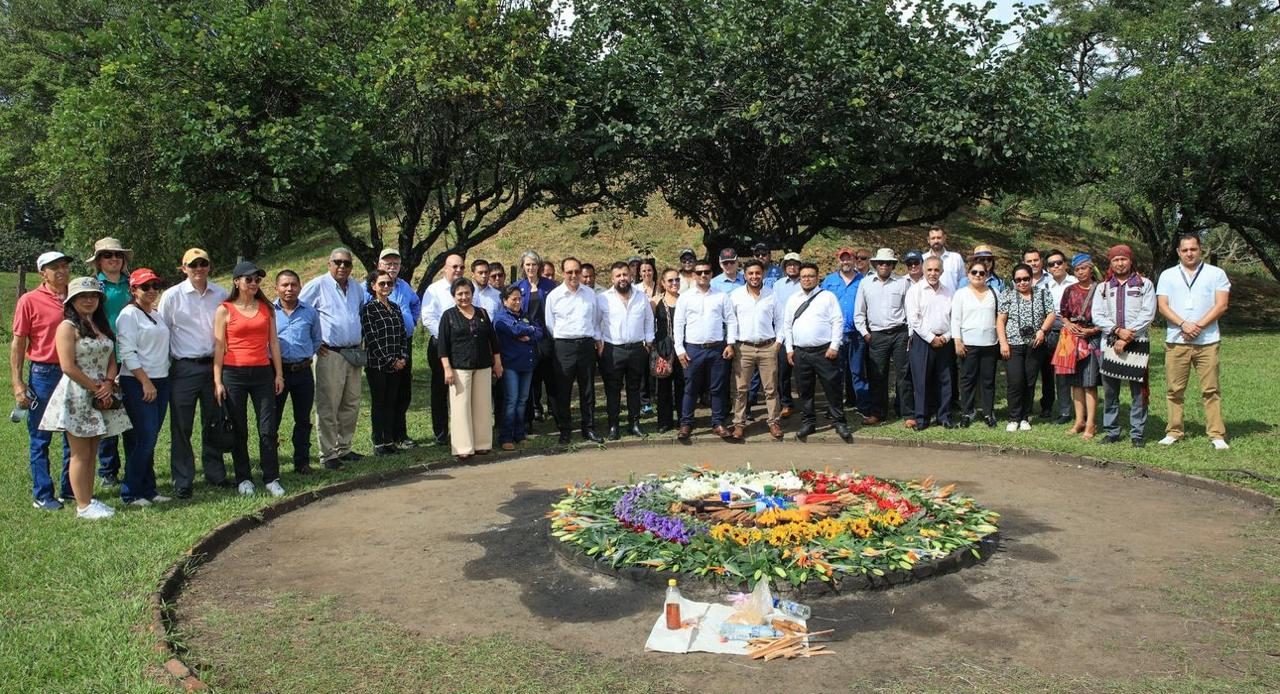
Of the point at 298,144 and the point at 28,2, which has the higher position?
the point at 28,2

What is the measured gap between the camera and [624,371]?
36.8ft

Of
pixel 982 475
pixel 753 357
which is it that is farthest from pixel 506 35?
pixel 982 475

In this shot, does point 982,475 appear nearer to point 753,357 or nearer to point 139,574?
point 753,357

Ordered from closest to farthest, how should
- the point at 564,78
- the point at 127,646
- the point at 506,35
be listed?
the point at 127,646, the point at 506,35, the point at 564,78

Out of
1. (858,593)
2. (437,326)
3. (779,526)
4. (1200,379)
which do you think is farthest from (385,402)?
(1200,379)

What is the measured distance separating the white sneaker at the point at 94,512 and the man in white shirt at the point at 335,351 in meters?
2.21

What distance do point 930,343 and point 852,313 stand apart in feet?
3.87

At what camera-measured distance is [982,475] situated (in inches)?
348

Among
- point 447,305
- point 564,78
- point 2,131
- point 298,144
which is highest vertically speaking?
point 2,131

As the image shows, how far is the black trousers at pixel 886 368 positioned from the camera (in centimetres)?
1131

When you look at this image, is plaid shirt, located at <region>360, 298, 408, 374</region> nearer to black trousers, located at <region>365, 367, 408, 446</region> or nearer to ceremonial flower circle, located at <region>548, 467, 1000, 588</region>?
black trousers, located at <region>365, 367, 408, 446</region>

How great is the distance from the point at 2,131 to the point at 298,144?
25.8m

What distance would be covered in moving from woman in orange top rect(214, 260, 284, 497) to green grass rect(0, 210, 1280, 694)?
32 cm

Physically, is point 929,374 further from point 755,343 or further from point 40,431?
point 40,431
